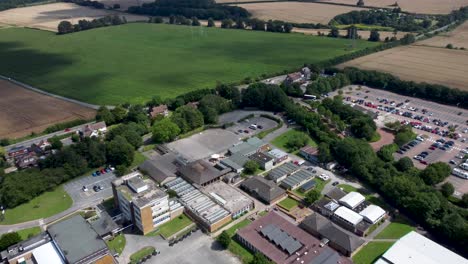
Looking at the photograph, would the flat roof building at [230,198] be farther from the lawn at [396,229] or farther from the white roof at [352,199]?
the lawn at [396,229]

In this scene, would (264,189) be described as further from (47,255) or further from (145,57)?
(145,57)

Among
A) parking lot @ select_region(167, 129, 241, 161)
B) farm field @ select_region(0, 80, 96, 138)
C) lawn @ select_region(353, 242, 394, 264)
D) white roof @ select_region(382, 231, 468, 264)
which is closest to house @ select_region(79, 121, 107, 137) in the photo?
farm field @ select_region(0, 80, 96, 138)

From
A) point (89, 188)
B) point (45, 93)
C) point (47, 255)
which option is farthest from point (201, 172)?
point (45, 93)

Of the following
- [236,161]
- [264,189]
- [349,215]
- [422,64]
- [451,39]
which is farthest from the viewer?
[451,39]

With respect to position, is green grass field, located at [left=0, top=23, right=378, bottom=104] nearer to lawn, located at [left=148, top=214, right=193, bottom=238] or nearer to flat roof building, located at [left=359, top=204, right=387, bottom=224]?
lawn, located at [left=148, top=214, right=193, bottom=238]

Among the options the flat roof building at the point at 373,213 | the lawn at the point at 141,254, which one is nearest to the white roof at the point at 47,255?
the lawn at the point at 141,254

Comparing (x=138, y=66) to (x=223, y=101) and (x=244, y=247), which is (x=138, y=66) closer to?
(x=223, y=101)
